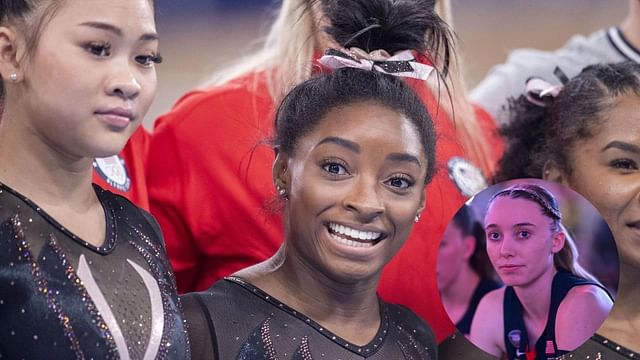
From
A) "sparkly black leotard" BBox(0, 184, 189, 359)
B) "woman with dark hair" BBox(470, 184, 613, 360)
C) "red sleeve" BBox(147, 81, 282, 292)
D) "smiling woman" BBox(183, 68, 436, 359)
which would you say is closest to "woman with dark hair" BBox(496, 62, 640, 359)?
"woman with dark hair" BBox(470, 184, 613, 360)

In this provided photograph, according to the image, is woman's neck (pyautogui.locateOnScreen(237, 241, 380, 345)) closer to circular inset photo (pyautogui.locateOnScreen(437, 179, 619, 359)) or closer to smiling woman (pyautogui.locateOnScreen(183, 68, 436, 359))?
smiling woman (pyautogui.locateOnScreen(183, 68, 436, 359))

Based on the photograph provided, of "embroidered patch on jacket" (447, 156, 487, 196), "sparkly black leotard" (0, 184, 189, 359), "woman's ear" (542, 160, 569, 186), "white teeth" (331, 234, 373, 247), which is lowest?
"sparkly black leotard" (0, 184, 189, 359)

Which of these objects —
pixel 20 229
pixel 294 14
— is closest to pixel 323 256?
pixel 20 229

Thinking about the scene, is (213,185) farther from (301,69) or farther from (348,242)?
(348,242)

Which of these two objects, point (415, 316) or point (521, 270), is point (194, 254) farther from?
point (521, 270)

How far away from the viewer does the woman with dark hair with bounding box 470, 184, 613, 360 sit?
1219 mm

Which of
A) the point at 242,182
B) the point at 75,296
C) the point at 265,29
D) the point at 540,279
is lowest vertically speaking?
the point at 75,296

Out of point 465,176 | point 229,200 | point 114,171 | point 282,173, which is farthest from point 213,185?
point 465,176

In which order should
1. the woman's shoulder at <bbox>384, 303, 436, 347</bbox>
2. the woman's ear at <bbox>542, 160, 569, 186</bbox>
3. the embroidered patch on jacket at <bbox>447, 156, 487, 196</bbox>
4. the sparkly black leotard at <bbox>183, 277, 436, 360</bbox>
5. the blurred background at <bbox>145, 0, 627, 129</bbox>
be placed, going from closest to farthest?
the sparkly black leotard at <bbox>183, 277, 436, 360</bbox> < the woman's shoulder at <bbox>384, 303, 436, 347</bbox> < the woman's ear at <bbox>542, 160, 569, 186</bbox> < the embroidered patch on jacket at <bbox>447, 156, 487, 196</bbox> < the blurred background at <bbox>145, 0, 627, 129</bbox>

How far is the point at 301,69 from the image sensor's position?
1523mm

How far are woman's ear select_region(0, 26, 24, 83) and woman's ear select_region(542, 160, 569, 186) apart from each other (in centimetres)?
80

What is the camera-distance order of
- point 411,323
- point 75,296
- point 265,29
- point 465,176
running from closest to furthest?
point 75,296, point 411,323, point 465,176, point 265,29

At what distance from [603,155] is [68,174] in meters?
0.74

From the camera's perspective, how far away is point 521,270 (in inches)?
48.1
